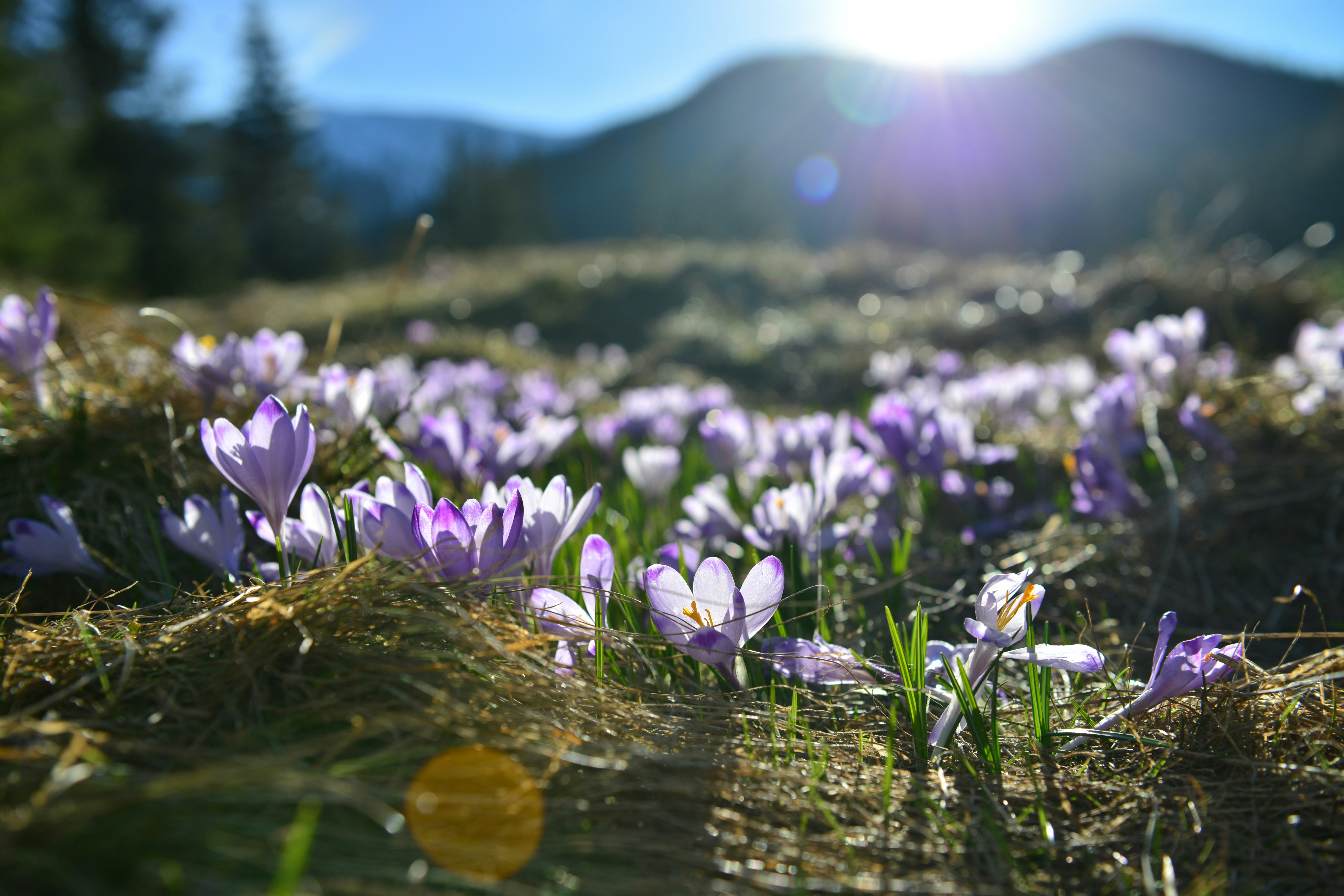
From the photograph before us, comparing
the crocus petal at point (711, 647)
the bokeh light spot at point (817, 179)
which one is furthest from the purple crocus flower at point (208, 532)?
the bokeh light spot at point (817, 179)

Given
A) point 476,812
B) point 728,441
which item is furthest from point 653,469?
point 476,812

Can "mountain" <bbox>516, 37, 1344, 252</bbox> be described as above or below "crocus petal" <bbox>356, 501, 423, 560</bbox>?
above

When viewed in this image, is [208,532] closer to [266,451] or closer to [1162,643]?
[266,451]

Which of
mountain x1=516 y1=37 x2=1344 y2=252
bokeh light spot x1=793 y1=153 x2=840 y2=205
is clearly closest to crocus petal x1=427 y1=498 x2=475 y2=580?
mountain x1=516 y1=37 x2=1344 y2=252

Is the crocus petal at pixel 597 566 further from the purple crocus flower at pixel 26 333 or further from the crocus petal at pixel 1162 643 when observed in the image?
the purple crocus flower at pixel 26 333

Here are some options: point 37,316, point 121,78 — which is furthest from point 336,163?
point 37,316

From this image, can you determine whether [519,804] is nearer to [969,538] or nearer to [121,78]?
[969,538]

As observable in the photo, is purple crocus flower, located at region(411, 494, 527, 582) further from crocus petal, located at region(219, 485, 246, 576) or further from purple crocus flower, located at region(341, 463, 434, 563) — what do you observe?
crocus petal, located at region(219, 485, 246, 576)
